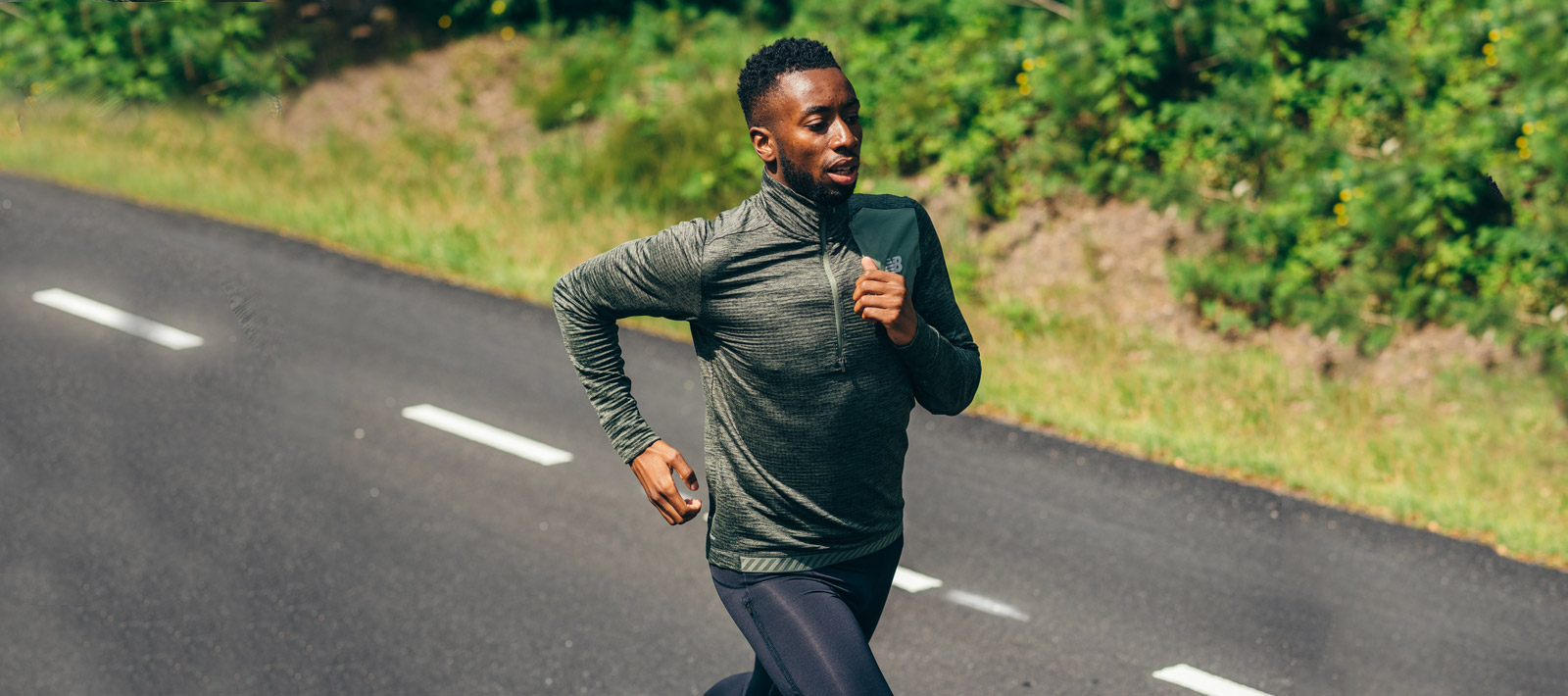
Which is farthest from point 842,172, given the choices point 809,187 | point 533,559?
point 533,559

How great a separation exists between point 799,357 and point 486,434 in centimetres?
502

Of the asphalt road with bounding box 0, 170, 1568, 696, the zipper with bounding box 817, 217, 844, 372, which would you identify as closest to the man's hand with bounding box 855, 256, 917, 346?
the zipper with bounding box 817, 217, 844, 372

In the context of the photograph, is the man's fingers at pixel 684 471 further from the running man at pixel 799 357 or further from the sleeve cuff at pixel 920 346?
the sleeve cuff at pixel 920 346

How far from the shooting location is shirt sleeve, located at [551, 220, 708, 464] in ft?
10.5

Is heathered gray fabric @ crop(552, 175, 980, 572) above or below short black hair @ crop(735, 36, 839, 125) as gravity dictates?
below

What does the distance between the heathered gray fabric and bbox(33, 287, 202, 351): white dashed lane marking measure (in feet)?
22.1

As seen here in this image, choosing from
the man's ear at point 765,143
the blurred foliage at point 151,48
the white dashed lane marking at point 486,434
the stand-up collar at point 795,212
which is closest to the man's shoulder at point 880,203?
the stand-up collar at point 795,212

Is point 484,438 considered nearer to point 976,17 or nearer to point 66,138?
point 976,17

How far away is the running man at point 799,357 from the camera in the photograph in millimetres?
3102

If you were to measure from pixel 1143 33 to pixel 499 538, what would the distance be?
267 inches

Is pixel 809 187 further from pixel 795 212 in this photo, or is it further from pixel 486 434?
pixel 486 434

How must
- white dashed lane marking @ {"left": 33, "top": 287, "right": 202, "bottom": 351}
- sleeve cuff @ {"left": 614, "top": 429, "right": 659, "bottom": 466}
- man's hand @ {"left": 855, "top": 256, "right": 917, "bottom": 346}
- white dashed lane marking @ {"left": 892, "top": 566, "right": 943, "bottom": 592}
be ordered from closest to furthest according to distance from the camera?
1. man's hand @ {"left": 855, "top": 256, "right": 917, "bottom": 346}
2. sleeve cuff @ {"left": 614, "top": 429, "right": 659, "bottom": 466}
3. white dashed lane marking @ {"left": 892, "top": 566, "right": 943, "bottom": 592}
4. white dashed lane marking @ {"left": 33, "top": 287, "right": 202, "bottom": 351}

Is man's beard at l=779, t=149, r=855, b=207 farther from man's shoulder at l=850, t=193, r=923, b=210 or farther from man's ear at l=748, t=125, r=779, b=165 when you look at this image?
man's shoulder at l=850, t=193, r=923, b=210

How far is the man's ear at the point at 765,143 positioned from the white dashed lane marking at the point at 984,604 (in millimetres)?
3377
